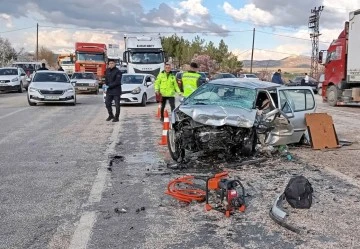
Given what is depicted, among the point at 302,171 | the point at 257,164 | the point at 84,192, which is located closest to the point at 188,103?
the point at 257,164

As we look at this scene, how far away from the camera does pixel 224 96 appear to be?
8484mm

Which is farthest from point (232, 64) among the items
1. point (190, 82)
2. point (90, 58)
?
point (190, 82)

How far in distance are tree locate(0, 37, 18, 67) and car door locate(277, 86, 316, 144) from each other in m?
58.3

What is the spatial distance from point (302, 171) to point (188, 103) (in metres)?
2.46

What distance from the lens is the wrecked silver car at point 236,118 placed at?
7.38 metres

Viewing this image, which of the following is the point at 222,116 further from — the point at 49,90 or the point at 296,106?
the point at 49,90

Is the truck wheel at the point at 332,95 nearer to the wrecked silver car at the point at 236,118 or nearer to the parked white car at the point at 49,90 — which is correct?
the parked white car at the point at 49,90

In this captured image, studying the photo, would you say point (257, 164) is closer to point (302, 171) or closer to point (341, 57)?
point (302, 171)

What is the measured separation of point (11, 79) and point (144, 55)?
8401mm

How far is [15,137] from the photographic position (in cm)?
1027

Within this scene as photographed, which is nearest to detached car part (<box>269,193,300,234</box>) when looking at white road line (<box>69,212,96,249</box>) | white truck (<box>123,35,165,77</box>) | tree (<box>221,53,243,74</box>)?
white road line (<box>69,212,96,249</box>)

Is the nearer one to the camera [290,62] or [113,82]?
[113,82]

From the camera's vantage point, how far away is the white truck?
2909 centimetres

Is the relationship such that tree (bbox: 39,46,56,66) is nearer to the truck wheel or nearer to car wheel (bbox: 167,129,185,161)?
the truck wheel
